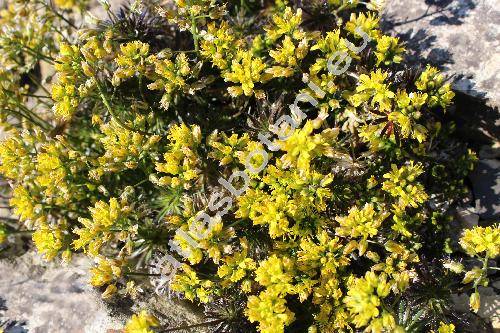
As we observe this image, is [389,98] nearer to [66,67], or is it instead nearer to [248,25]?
[248,25]

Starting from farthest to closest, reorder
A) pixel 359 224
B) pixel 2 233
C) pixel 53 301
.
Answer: pixel 2 233
pixel 53 301
pixel 359 224

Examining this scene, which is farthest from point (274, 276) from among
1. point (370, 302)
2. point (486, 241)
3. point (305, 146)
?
point (486, 241)

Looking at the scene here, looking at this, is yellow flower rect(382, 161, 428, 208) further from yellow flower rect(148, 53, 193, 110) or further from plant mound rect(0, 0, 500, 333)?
yellow flower rect(148, 53, 193, 110)

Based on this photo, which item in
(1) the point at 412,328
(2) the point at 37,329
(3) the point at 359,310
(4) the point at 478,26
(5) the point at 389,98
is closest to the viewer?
(3) the point at 359,310

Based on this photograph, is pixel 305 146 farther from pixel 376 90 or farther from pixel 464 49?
pixel 464 49

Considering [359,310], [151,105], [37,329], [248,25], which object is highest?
[248,25]

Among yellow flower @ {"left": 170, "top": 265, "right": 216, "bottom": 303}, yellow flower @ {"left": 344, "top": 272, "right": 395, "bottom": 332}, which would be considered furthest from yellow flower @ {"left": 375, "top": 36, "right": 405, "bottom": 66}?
yellow flower @ {"left": 170, "top": 265, "right": 216, "bottom": 303}

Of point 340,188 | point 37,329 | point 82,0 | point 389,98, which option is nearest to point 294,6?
point 389,98

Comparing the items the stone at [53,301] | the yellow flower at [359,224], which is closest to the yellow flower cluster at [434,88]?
the yellow flower at [359,224]
